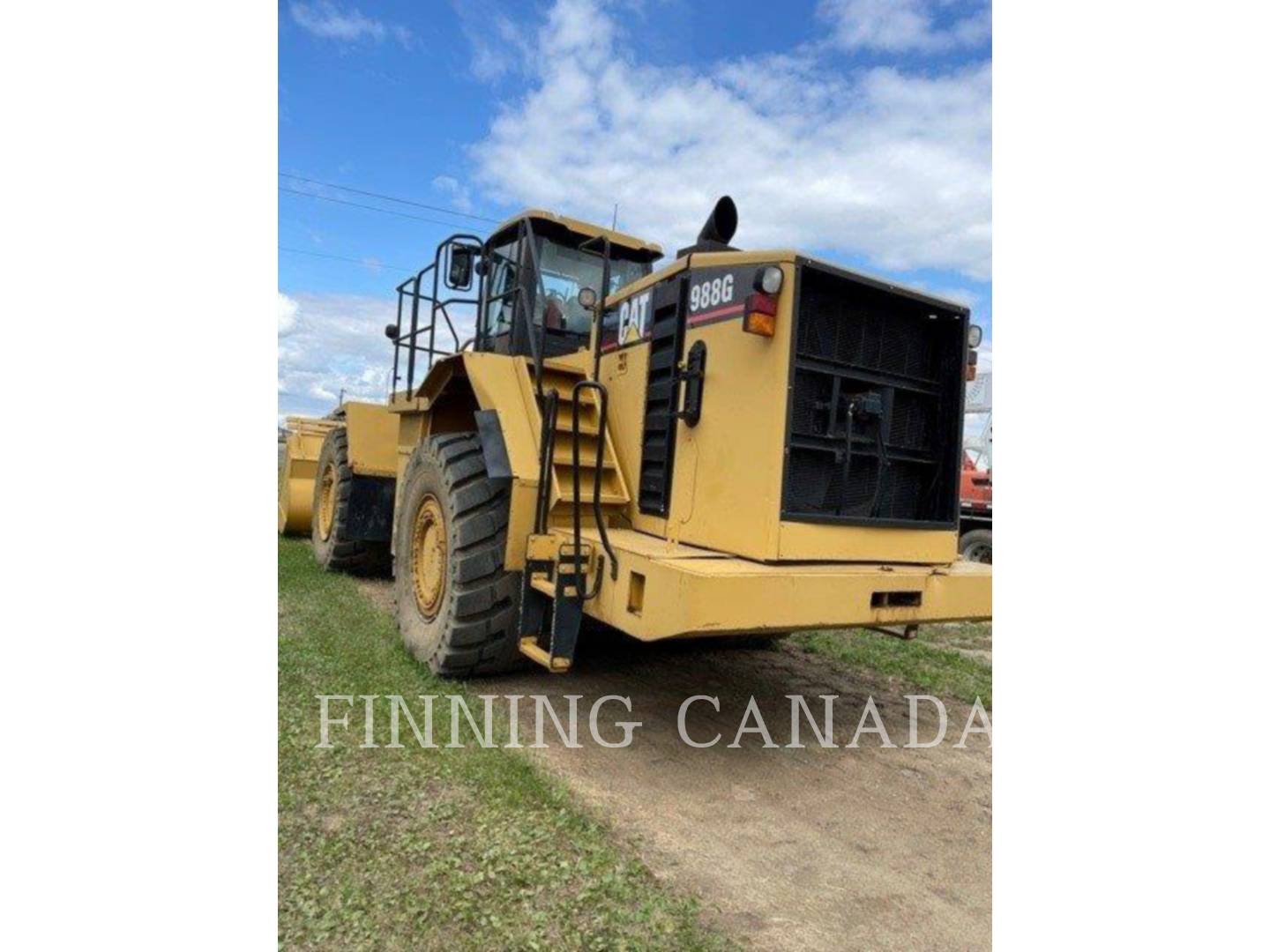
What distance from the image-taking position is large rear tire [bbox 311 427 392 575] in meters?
7.64

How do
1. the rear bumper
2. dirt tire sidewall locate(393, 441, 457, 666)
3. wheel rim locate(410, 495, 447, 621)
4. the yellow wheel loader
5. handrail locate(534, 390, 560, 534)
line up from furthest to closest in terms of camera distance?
the yellow wheel loader, wheel rim locate(410, 495, 447, 621), dirt tire sidewall locate(393, 441, 457, 666), handrail locate(534, 390, 560, 534), the rear bumper

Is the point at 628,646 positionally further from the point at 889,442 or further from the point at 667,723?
the point at 889,442

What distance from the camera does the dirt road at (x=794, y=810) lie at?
260 centimetres

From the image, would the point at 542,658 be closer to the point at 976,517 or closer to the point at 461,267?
the point at 461,267

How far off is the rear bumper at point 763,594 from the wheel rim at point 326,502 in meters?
5.27

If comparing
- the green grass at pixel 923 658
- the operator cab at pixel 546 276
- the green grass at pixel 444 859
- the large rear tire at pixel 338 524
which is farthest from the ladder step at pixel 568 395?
the large rear tire at pixel 338 524

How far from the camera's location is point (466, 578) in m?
4.38

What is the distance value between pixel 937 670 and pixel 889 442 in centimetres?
237

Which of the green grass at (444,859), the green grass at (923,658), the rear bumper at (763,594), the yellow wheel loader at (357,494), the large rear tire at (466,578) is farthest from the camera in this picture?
the yellow wheel loader at (357,494)

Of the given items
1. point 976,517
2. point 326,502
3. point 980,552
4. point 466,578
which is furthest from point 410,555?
point 976,517

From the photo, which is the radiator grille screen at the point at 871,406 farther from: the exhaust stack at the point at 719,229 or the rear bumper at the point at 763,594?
the exhaust stack at the point at 719,229

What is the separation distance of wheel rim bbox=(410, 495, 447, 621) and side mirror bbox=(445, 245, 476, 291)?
159 centimetres

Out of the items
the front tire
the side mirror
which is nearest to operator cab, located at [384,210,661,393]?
the side mirror

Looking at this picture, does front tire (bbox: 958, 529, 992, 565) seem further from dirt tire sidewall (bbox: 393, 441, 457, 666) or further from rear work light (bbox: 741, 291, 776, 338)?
rear work light (bbox: 741, 291, 776, 338)
